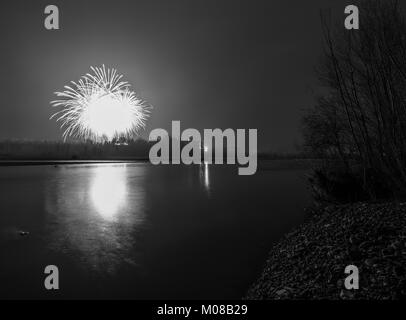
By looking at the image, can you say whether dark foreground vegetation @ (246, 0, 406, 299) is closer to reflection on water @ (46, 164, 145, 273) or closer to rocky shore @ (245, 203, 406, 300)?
rocky shore @ (245, 203, 406, 300)

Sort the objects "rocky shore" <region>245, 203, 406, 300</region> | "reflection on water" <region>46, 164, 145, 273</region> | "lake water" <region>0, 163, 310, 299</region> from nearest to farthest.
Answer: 1. "rocky shore" <region>245, 203, 406, 300</region>
2. "lake water" <region>0, 163, 310, 299</region>
3. "reflection on water" <region>46, 164, 145, 273</region>

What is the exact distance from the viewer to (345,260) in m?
6.45

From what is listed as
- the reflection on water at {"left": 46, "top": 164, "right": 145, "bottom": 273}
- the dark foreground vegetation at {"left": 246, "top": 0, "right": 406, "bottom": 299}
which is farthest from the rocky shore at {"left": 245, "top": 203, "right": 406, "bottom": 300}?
the reflection on water at {"left": 46, "top": 164, "right": 145, "bottom": 273}

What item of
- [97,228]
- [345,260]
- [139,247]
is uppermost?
[345,260]

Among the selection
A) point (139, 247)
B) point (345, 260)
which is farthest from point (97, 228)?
point (345, 260)

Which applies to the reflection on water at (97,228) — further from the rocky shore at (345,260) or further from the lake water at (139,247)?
the rocky shore at (345,260)

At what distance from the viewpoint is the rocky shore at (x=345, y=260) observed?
17.7 ft

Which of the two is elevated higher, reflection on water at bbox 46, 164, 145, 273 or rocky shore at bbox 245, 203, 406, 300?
rocky shore at bbox 245, 203, 406, 300

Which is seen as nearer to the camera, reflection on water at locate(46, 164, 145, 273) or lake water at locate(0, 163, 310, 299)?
lake water at locate(0, 163, 310, 299)

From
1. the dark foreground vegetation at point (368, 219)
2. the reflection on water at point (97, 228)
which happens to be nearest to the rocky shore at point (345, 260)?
the dark foreground vegetation at point (368, 219)

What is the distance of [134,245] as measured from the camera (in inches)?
457

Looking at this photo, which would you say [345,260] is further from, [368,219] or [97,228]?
[97,228]

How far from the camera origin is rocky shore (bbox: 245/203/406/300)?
5.39m
